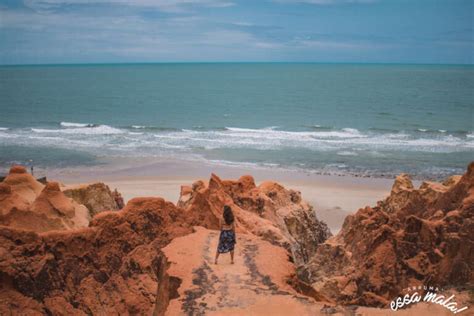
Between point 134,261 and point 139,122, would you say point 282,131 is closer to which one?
point 139,122

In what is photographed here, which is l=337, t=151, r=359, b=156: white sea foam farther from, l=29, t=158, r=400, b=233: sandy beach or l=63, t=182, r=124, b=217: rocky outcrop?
l=63, t=182, r=124, b=217: rocky outcrop

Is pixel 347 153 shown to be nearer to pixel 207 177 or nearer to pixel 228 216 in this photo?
pixel 207 177

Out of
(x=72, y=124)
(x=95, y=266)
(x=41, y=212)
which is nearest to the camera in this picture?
(x=95, y=266)

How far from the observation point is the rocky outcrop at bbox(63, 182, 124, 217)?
14477 mm

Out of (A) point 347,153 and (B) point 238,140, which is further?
(B) point 238,140

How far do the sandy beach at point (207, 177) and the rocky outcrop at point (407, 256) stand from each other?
479 inches

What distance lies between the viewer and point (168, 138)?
48406 mm

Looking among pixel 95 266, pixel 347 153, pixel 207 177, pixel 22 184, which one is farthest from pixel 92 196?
pixel 347 153

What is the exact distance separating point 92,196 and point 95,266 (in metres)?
5.01

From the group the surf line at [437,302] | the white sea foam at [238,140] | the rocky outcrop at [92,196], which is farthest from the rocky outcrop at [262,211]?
the white sea foam at [238,140]

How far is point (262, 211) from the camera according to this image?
43.4 ft

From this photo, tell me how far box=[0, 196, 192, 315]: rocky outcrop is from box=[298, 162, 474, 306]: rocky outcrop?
313 centimetres

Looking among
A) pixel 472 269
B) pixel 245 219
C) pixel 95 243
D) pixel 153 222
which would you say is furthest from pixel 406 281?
pixel 95 243

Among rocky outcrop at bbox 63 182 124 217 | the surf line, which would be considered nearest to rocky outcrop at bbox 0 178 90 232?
rocky outcrop at bbox 63 182 124 217
